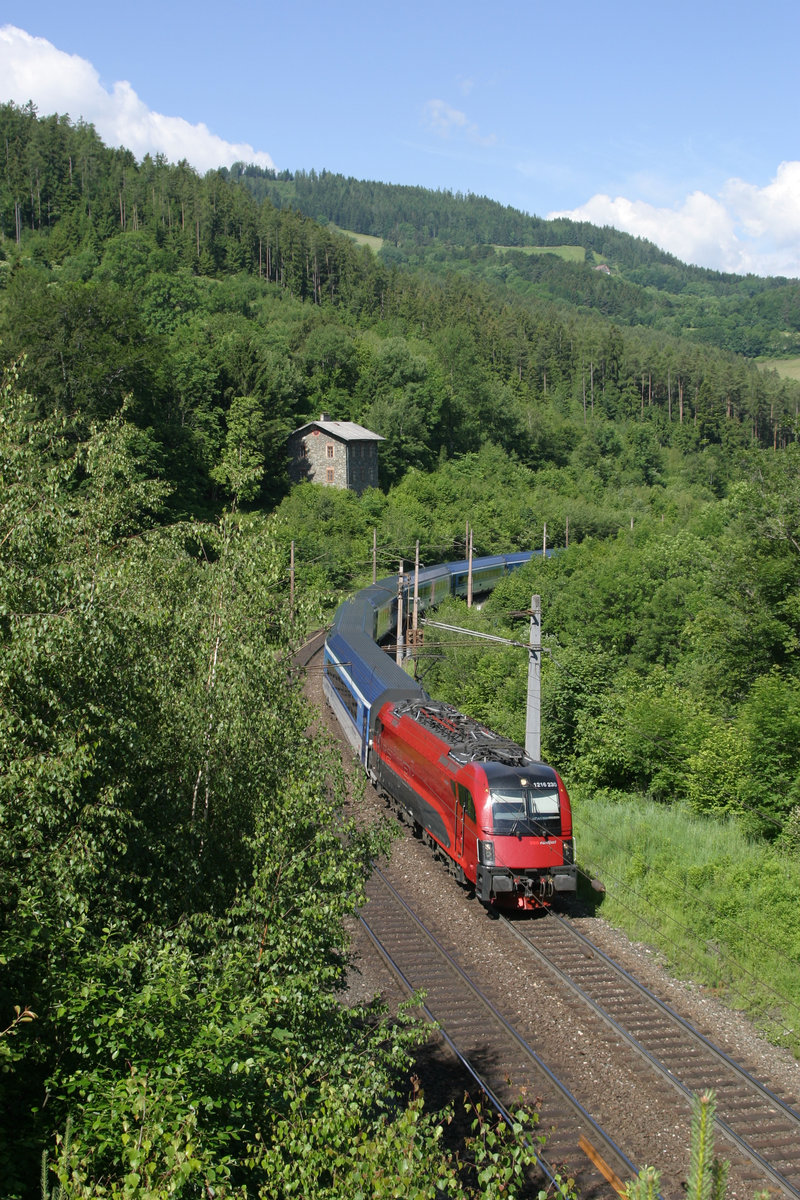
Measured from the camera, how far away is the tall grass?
13.7 metres

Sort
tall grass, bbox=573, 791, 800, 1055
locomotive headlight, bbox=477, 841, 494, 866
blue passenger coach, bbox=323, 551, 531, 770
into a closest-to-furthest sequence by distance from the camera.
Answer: tall grass, bbox=573, 791, 800, 1055, locomotive headlight, bbox=477, 841, 494, 866, blue passenger coach, bbox=323, 551, 531, 770

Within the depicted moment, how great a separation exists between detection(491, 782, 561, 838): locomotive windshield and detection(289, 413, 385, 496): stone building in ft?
179

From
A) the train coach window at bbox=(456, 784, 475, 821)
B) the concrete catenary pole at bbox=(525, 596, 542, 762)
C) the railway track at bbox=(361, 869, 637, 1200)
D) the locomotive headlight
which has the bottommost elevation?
the railway track at bbox=(361, 869, 637, 1200)

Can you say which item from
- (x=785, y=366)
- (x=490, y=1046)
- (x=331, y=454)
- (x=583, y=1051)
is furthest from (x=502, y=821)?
Answer: (x=785, y=366)

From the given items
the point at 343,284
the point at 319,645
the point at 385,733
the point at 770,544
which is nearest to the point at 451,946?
the point at 385,733

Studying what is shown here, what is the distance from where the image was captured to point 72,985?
21.6 ft

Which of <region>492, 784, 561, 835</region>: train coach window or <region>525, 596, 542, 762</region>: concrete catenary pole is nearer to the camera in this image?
<region>492, 784, 561, 835</region>: train coach window

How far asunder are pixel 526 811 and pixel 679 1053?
481 centimetres

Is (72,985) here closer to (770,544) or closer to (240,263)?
(770,544)

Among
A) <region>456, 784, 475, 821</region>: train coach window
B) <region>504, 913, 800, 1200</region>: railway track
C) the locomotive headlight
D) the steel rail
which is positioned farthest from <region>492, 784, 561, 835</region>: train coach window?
the steel rail

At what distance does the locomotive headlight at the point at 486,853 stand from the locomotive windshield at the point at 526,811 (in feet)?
0.87

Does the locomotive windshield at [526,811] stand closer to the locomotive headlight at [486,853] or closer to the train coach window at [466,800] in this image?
the locomotive headlight at [486,853]

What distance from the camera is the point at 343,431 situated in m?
70.1

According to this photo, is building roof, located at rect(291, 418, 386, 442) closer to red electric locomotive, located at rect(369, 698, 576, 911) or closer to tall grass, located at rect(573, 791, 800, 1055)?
tall grass, located at rect(573, 791, 800, 1055)
